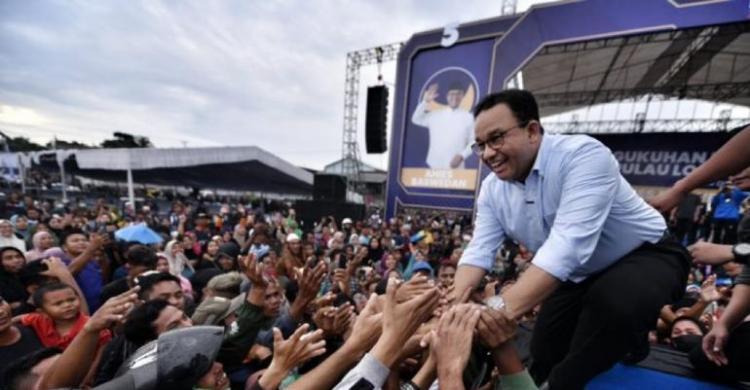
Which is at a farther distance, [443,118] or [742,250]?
[443,118]

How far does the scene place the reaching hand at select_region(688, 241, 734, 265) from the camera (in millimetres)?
1569

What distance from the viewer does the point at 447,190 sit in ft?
42.4

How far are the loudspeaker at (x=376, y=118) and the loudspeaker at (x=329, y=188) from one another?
8.91ft

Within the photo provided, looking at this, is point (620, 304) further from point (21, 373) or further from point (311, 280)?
point (21, 373)

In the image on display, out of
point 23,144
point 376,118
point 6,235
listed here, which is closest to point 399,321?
point 6,235

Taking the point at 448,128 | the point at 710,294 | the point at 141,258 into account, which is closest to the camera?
the point at 710,294

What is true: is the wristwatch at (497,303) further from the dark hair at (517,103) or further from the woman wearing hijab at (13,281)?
the woman wearing hijab at (13,281)

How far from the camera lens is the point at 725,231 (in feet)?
25.6

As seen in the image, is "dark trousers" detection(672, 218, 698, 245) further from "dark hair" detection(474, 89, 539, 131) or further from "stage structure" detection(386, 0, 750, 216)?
"dark hair" detection(474, 89, 539, 131)

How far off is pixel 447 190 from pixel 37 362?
1209cm

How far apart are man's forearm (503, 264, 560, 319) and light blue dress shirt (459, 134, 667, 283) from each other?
0.03 m

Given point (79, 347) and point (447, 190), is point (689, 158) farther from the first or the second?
point (79, 347)

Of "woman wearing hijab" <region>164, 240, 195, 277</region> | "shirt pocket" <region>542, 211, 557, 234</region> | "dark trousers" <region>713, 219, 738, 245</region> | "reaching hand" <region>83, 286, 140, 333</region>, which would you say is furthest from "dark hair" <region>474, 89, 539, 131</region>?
"dark trousers" <region>713, 219, 738, 245</region>

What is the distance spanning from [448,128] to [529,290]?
12354mm
